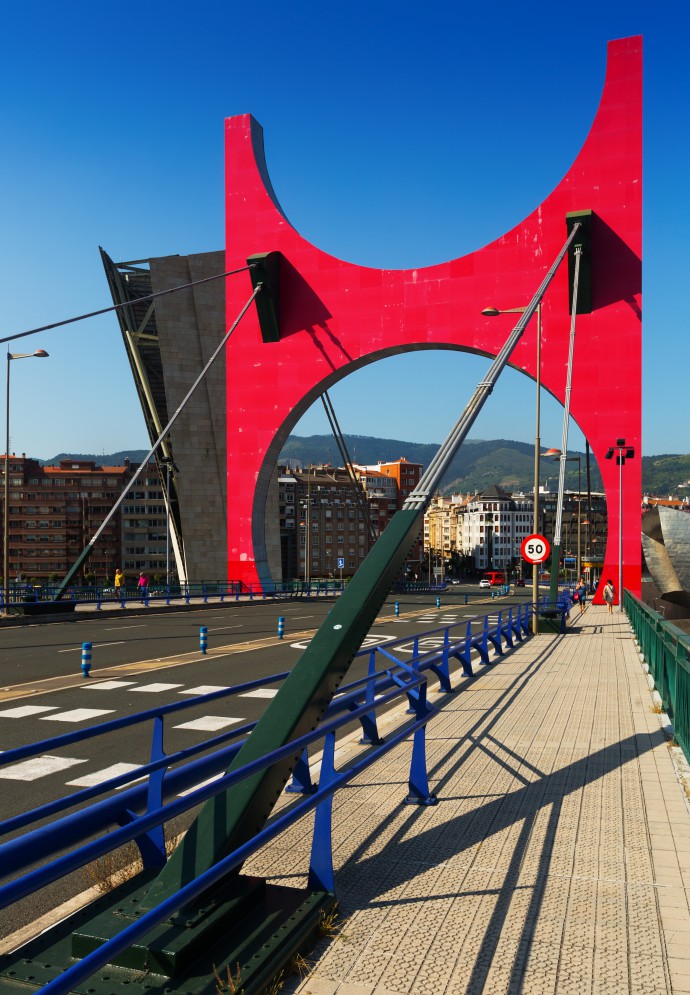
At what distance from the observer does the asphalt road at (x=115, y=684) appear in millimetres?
8336

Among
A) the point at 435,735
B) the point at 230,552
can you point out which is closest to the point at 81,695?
the point at 435,735

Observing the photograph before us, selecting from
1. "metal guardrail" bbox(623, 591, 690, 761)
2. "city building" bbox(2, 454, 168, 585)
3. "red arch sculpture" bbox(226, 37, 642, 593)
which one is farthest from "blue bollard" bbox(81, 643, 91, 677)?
"city building" bbox(2, 454, 168, 585)

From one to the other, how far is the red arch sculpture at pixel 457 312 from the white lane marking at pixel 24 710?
23.6 m

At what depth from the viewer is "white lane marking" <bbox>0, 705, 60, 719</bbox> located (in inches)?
452

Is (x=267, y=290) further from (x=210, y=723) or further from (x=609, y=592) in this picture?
(x=210, y=723)

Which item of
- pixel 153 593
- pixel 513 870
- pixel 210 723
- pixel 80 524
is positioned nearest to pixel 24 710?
pixel 210 723

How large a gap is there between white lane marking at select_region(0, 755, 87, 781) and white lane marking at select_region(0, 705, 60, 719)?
2408mm

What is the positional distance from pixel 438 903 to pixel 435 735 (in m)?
4.87

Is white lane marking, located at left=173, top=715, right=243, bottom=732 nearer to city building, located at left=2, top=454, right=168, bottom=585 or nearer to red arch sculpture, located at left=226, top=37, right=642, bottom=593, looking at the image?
red arch sculpture, located at left=226, top=37, right=642, bottom=593

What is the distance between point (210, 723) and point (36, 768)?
273cm

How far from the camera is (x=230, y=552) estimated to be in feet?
129

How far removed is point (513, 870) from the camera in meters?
5.41

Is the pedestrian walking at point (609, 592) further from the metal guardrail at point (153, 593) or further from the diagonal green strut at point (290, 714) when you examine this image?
the diagonal green strut at point (290, 714)

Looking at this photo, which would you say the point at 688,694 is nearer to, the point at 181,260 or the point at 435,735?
the point at 435,735
